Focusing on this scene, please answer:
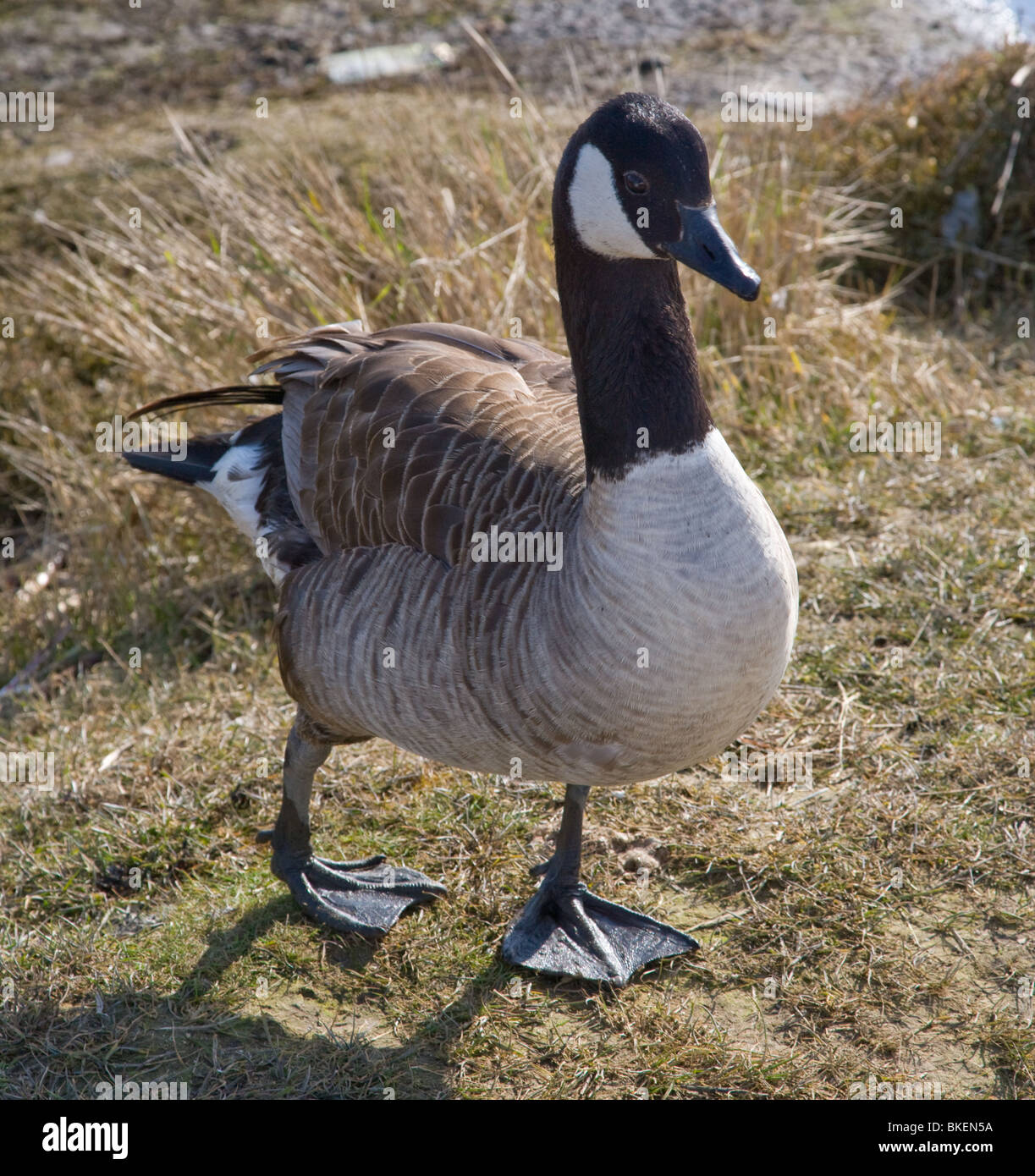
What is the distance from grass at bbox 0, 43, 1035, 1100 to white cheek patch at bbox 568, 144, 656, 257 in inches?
74.2

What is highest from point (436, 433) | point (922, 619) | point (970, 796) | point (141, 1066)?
point (436, 433)

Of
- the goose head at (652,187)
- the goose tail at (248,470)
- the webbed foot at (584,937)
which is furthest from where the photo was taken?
the goose tail at (248,470)

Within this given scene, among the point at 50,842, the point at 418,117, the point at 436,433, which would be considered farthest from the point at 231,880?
the point at 418,117

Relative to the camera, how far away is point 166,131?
26.7ft

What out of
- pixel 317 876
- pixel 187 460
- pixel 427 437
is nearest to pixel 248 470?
pixel 187 460

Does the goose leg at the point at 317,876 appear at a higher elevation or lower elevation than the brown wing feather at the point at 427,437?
lower

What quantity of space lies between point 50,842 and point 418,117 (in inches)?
182

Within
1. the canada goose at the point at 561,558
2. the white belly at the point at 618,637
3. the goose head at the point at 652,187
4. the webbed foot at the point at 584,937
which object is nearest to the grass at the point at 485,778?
the webbed foot at the point at 584,937

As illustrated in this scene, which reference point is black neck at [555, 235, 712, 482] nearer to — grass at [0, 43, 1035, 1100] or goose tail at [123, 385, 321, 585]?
goose tail at [123, 385, 321, 585]

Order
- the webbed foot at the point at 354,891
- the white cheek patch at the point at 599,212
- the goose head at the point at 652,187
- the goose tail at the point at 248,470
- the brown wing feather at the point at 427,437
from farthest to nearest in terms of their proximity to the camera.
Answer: the goose tail at the point at 248,470 < the webbed foot at the point at 354,891 < the brown wing feather at the point at 427,437 < the white cheek patch at the point at 599,212 < the goose head at the point at 652,187

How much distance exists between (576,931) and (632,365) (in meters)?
1.60

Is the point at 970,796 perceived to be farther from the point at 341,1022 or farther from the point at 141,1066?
the point at 141,1066

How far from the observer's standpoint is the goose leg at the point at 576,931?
10.8 feet

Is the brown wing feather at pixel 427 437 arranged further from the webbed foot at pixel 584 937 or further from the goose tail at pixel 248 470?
the webbed foot at pixel 584 937
